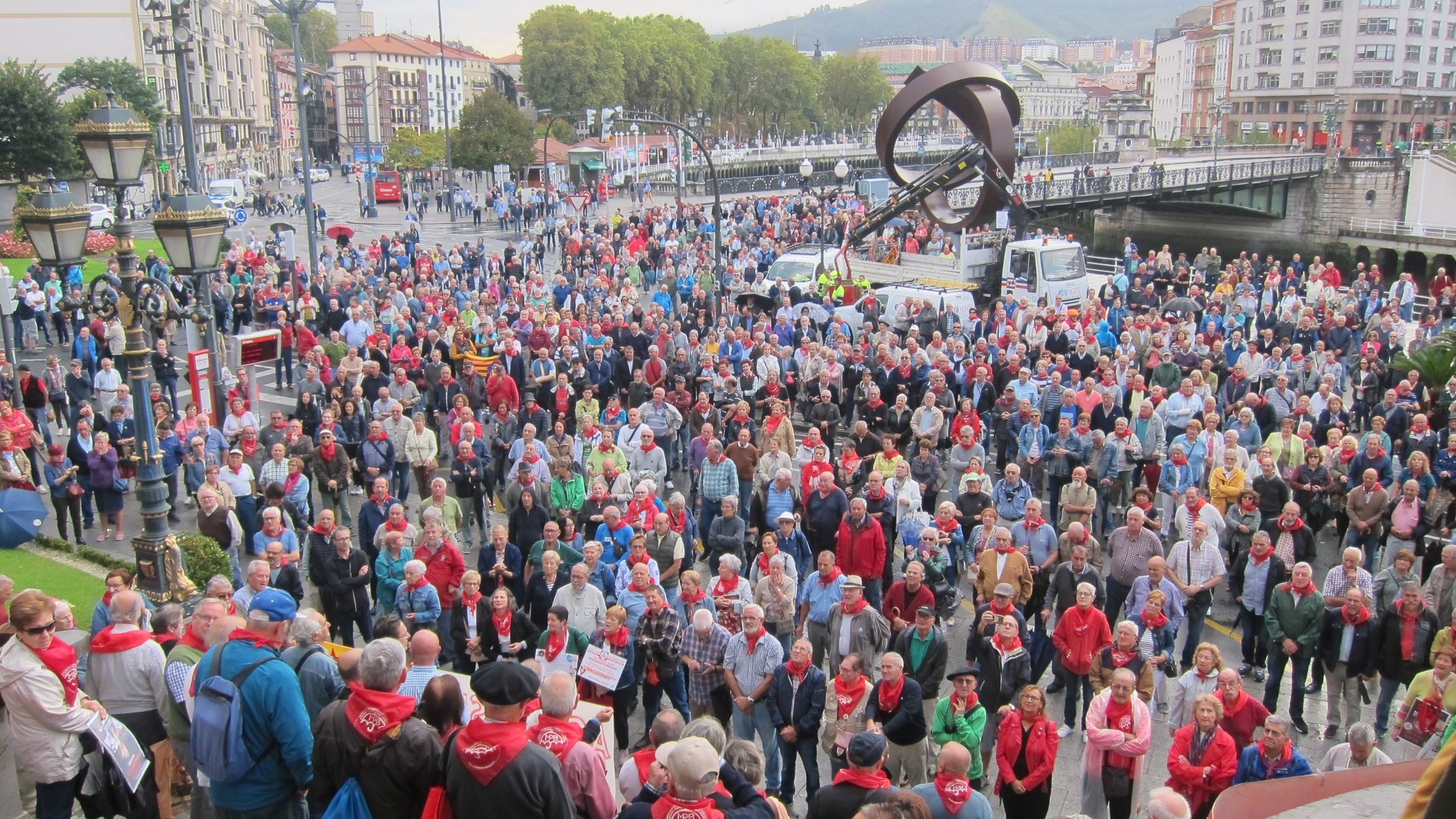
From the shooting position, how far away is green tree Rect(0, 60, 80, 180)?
39594 mm

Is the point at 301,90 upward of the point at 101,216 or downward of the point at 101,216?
upward

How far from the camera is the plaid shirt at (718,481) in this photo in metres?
11.6

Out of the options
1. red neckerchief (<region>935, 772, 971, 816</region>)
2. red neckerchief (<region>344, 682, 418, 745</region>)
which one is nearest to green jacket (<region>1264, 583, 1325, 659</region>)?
red neckerchief (<region>935, 772, 971, 816</region>)

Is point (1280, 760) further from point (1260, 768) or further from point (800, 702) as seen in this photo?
point (800, 702)

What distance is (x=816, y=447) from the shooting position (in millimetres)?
11562

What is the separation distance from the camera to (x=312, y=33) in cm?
16762

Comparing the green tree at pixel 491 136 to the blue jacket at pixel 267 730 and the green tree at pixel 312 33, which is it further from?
the green tree at pixel 312 33

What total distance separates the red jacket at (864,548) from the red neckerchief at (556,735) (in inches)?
184

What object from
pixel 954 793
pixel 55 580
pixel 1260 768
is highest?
pixel 954 793

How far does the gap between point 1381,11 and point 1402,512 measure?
9804 cm

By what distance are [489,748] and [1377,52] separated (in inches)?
4194

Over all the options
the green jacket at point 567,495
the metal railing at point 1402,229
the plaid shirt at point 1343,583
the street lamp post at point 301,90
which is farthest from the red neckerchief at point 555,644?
the metal railing at point 1402,229

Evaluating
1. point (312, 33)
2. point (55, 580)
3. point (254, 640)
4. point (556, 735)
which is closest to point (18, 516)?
point (55, 580)

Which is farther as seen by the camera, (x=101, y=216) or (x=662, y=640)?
(x=101, y=216)
